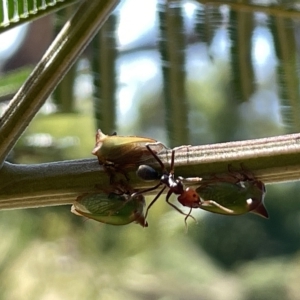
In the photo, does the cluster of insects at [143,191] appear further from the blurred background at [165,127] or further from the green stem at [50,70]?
the blurred background at [165,127]

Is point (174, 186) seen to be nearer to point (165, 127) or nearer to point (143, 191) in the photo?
point (143, 191)

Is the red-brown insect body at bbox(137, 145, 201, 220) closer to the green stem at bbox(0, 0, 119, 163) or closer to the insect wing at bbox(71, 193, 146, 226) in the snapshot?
the insect wing at bbox(71, 193, 146, 226)

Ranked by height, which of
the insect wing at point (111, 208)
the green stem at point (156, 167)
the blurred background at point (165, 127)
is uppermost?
the green stem at point (156, 167)

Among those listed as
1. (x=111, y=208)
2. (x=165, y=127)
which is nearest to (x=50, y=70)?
(x=111, y=208)

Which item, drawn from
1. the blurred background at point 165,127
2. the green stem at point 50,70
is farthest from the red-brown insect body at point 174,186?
the blurred background at point 165,127

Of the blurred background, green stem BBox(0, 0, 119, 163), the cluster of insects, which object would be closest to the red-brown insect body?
the cluster of insects
